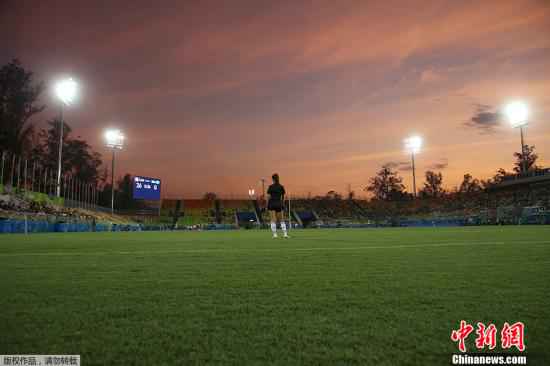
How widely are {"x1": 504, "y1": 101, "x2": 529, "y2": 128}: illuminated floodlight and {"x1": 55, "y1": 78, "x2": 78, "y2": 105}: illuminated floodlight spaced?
4192 cm

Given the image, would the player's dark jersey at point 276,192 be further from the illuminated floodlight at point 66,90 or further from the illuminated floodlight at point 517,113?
the illuminated floodlight at point 517,113

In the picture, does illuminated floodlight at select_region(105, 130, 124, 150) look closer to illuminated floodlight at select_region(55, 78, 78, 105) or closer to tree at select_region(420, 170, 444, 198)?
illuminated floodlight at select_region(55, 78, 78, 105)

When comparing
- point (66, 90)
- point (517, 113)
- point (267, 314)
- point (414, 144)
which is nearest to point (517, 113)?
point (517, 113)

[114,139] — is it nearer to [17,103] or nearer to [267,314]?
[17,103]

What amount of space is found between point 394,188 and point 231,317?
270ft

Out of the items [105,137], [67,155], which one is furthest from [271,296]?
[67,155]

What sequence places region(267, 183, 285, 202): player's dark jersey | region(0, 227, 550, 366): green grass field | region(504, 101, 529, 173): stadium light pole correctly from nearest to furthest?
region(0, 227, 550, 366): green grass field → region(267, 183, 285, 202): player's dark jersey → region(504, 101, 529, 173): stadium light pole

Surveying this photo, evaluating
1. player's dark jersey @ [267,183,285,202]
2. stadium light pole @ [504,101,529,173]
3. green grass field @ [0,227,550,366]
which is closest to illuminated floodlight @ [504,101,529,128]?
stadium light pole @ [504,101,529,173]

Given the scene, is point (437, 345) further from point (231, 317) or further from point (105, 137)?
point (105, 137)

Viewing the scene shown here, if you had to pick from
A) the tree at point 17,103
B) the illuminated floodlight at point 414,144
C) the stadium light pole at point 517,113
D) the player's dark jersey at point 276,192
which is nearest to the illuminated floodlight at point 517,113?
the stadium light pole at point 517,113

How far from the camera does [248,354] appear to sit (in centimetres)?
132

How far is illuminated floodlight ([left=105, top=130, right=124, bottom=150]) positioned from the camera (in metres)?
43.2

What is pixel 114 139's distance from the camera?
142 ft

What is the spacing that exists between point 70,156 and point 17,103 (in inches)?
745
